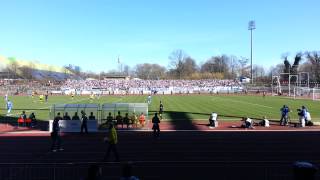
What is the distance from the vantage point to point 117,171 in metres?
16.7

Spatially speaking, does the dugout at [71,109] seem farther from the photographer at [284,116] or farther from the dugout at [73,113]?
the photographer at [284,116]

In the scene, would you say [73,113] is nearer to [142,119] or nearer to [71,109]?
[71,109]

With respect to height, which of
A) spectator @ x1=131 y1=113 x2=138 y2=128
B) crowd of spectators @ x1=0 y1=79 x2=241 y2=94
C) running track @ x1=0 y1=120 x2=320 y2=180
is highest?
crowd of spectators @ x1=0 y1=79 x2=241 y2=94

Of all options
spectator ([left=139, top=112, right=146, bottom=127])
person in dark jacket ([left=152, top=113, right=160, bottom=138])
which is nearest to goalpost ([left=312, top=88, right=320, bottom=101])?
spectator ([left=139, top=112, right=146, bottom=127])

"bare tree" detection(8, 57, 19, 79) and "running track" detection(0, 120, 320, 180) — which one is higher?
"bare tree" detection(8, 57, 19, 79)

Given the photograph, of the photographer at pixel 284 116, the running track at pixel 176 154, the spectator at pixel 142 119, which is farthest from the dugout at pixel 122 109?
the photographer at pixel 284 116

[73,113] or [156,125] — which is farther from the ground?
[73,113]

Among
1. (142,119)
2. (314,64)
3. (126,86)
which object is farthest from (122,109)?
(314,64)

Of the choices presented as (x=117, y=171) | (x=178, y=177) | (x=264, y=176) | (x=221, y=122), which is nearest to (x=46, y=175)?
(x=117, y=171)

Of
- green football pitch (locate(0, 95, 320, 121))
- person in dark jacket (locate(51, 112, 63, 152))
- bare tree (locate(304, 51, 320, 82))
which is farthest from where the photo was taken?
bare tree (locate(304, 51, 320, 82))

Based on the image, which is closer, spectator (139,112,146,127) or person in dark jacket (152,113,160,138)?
person in dark jacket (152,113,160,138)

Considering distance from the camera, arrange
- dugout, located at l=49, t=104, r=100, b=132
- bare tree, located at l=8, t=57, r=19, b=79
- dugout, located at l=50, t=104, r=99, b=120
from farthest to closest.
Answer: bare tree, located at l=8, t=57, r=19, b=79 → dugout, located at l=50, t=104, r=99, b=120 → dugout, located at l=49, t=104, r=100, b=132

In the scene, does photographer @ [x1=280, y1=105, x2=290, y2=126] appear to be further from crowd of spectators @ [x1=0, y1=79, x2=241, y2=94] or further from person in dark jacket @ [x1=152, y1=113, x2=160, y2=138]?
crowd of spectators @ [x1=0, y1=79, x2=241, y2=94]

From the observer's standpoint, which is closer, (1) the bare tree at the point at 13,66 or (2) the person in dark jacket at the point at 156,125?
(2) the person in dark jacket at the point at 156,125
